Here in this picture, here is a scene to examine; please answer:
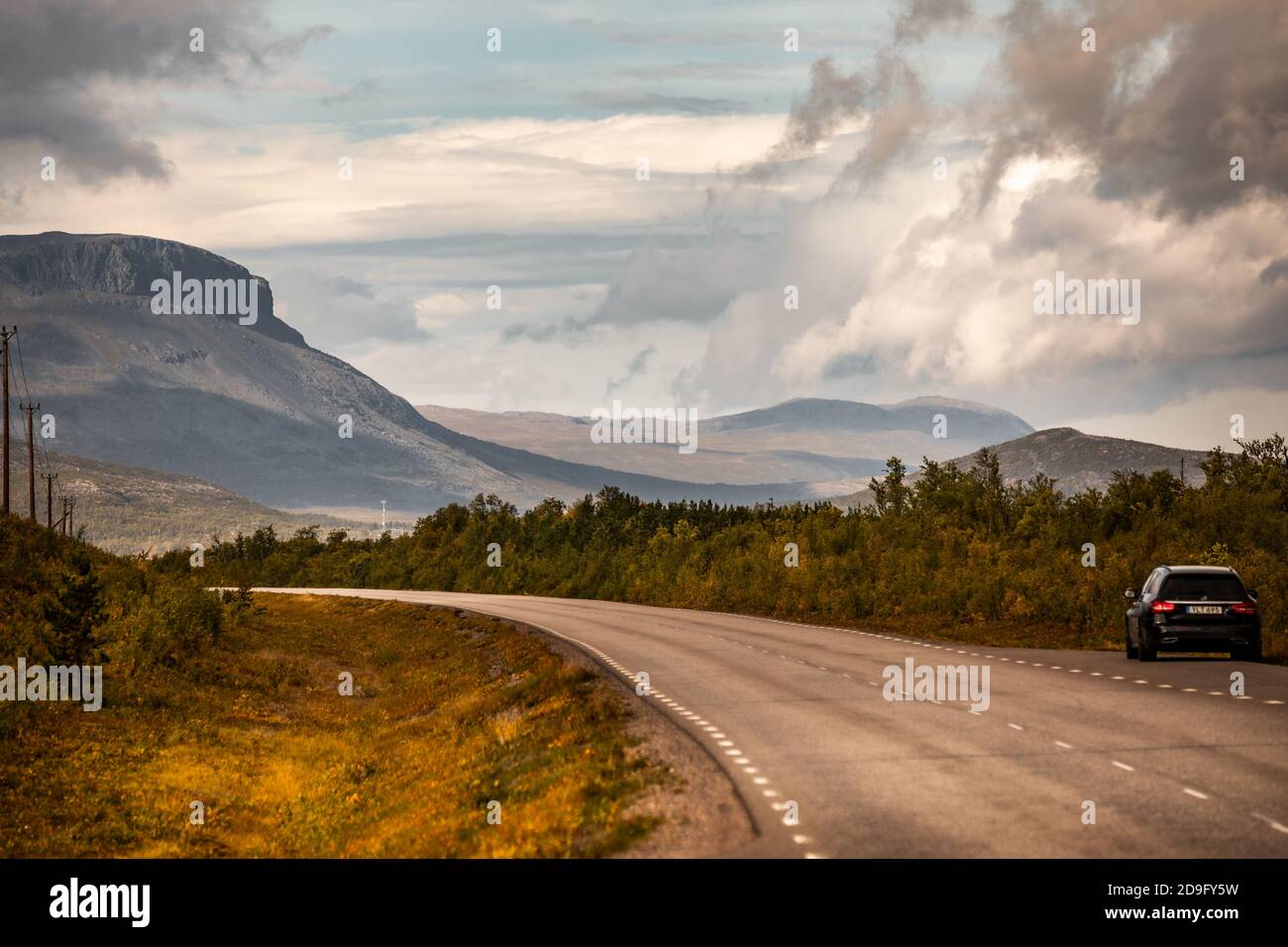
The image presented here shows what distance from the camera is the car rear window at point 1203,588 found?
2884 cm

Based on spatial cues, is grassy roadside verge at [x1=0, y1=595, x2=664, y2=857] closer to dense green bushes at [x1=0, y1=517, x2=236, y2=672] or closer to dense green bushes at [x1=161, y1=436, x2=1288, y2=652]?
dense green bushes at [x1=0, y1=517, x2=236, y2=672]

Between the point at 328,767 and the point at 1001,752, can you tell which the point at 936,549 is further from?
the point at 1001,752

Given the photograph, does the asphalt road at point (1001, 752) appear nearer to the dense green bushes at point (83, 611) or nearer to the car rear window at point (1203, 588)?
the car rear window at point (1203, 588)

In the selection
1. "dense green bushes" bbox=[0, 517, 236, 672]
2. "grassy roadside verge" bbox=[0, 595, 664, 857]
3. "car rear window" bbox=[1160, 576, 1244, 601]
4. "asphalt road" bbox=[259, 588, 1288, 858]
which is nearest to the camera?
"asphalt road" bbox=[259, 588, 1288, 858]

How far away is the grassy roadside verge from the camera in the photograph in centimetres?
1791

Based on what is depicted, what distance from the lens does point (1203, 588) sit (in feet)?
95.2

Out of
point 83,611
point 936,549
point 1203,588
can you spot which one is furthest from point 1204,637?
point 83,611

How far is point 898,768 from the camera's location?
691 inches

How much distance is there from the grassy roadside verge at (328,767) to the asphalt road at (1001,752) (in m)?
1.82

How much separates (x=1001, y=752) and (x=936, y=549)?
33.6 meters

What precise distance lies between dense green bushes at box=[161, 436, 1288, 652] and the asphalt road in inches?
321

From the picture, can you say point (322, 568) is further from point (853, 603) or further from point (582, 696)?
point (582, 696)

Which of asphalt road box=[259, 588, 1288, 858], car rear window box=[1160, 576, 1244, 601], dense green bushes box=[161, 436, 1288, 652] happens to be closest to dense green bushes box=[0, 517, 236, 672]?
asphalt road box=[259, 588, 1288, 858]

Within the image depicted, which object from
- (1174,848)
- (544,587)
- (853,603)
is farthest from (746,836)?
(544,587)
